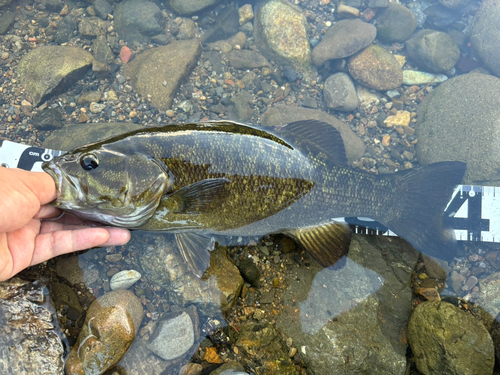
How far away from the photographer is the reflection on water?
10.7 feet

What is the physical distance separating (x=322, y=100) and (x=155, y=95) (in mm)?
2857

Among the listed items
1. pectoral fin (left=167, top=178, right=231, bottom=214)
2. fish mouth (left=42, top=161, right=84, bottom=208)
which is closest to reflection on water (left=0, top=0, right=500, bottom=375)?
pectoral fin (left=167, top=178, right=231, bottom=214)

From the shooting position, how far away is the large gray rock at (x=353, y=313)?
10.9 ft

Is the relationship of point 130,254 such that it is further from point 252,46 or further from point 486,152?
point 486,152

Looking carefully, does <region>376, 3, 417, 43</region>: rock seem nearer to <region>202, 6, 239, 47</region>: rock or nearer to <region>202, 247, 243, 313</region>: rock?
<region>202, 6, 239, 47</region>: rock

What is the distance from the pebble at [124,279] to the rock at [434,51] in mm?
6120

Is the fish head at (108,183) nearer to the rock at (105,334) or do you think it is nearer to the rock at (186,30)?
the rock at (105,334)

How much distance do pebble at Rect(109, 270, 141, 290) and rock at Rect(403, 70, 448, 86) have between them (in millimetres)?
5556

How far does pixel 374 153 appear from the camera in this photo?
16.6 feet

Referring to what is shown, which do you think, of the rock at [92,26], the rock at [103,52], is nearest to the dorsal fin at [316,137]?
the rock at [103,52]

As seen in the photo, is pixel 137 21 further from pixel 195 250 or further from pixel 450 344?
pixel 450 344

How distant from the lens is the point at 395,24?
5965mm

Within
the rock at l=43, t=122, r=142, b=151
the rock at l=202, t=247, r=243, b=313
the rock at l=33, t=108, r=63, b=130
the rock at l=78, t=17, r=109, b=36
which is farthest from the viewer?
the rock at l=78, t=17, r=109, b=36

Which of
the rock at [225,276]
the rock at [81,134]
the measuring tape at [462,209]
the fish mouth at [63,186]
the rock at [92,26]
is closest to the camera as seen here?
the fish mouth at [63,186]
